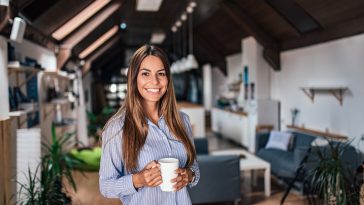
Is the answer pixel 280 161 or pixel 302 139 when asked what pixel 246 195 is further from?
pixel 302 139

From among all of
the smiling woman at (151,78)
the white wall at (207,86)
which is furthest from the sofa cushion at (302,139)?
the white wall at (207,86)

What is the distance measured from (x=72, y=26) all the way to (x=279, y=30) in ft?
12.4

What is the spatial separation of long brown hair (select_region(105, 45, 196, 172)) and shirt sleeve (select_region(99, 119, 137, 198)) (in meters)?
0.02

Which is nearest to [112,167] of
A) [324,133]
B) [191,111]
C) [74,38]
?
[324,133]

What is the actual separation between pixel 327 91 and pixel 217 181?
253cm

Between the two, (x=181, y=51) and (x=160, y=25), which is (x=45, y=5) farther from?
(x=181, y=51)

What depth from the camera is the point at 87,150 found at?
6.16 m

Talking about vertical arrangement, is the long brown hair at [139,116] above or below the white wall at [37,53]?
below

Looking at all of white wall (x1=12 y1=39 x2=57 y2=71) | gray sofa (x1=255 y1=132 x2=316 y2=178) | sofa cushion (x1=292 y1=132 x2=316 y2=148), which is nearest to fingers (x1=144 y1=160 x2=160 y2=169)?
white wall (x1=12 y1=39 x2=57 y2=71)

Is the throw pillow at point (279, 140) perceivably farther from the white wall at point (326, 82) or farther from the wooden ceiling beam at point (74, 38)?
the wooden ceiling beam at point (74, 38)

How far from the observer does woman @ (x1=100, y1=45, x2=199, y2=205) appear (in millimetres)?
1136

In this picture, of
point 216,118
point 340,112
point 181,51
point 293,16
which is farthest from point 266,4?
point 181,51

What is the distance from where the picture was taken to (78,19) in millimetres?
5562

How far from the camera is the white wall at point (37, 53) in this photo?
157 inches
